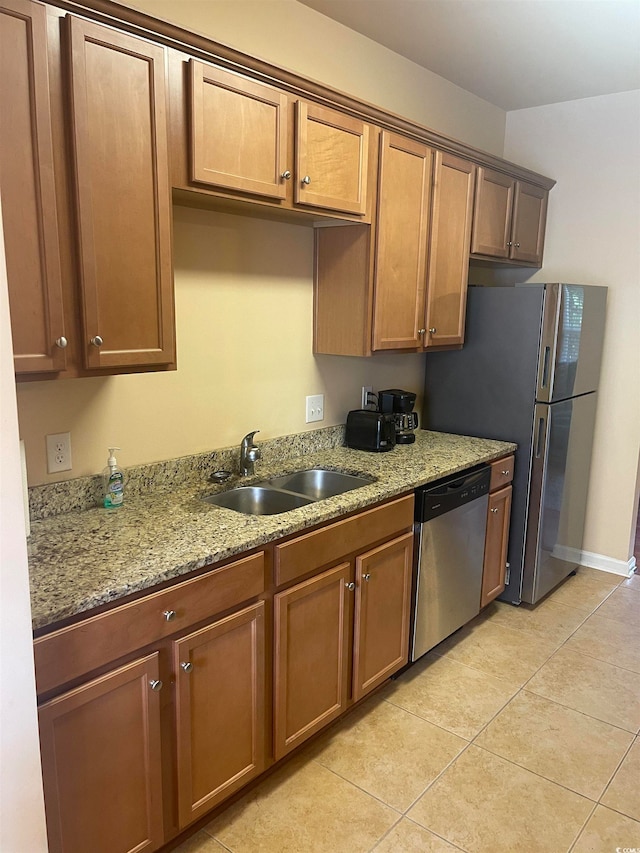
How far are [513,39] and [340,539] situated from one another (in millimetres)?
2393

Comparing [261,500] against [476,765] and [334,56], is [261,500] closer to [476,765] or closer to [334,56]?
[476,765]

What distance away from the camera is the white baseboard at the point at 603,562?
12.3ft

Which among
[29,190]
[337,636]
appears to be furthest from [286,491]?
[29,190]

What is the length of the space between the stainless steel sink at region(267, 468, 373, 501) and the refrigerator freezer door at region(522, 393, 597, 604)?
3.79 ft

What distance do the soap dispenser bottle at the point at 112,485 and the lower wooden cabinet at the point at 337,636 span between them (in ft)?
2.10

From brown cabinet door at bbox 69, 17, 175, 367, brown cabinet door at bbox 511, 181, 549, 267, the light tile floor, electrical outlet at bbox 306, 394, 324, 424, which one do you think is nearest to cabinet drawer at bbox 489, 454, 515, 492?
the light tile floor

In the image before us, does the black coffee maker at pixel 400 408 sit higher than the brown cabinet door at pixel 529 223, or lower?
lower

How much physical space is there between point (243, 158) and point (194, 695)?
65.2 inches

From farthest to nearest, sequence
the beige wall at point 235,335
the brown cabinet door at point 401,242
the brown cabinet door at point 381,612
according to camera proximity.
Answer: the brown cabinet door at point 401,242, the brown cabinet door at point 381,612, the beige wall at point 235,335

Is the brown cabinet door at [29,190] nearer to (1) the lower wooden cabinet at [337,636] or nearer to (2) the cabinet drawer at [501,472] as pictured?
(1) the lower wooden cabinet at [337,636]

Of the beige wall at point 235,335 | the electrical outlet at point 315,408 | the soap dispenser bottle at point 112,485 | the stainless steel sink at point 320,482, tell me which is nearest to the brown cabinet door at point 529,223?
the beige wall at point 235,335

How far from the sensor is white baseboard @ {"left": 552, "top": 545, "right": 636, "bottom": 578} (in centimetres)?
374

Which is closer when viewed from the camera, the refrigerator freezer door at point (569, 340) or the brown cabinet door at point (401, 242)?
the brown cabinet door at point (401, 242)

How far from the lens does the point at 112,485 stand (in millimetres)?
2051
